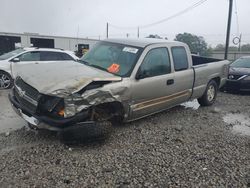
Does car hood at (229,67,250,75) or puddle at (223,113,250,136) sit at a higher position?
car hood at (229,67,250,75)

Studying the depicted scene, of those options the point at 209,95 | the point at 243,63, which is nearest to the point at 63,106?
the point at 209,95

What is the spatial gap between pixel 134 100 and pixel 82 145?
4.22 feet

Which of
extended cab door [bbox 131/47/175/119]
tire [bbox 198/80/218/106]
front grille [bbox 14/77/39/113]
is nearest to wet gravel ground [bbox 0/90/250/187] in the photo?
extended cab door [bbox 131/47/175/119]

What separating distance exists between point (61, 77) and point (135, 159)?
1.74 metres

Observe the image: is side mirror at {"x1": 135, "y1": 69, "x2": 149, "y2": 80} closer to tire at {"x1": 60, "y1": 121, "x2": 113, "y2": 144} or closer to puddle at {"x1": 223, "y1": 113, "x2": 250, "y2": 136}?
tire at {"x1": 60, "y1": 121, "x2": 113, "y2": 144}

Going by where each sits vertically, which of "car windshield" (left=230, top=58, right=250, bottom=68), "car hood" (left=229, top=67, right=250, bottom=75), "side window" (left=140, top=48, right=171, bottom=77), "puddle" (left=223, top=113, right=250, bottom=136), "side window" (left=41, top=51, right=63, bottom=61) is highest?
"side window" (left=140, top=48, right=171, bottom=77)

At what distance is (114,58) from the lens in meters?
5.55

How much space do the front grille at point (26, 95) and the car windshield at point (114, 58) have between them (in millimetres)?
1439

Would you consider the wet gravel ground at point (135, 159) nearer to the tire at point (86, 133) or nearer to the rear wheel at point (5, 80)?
the tire at point (86, 133)

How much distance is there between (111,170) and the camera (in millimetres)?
3818

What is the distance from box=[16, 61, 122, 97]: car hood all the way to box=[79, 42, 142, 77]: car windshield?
10.3 inches

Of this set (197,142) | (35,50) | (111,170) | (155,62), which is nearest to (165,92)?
(155,62)

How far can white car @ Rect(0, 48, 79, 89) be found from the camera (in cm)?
956

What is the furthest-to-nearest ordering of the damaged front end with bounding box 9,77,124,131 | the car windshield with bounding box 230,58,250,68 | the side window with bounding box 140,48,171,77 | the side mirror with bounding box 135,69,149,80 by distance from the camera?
the car windshield with bounding box 230,58,250,68 → the side window with bounding box 140,48,171,77 → the side mirror with bounding box 135,69,149,80 → the damaged front end with bounding box 9,77,124,131
